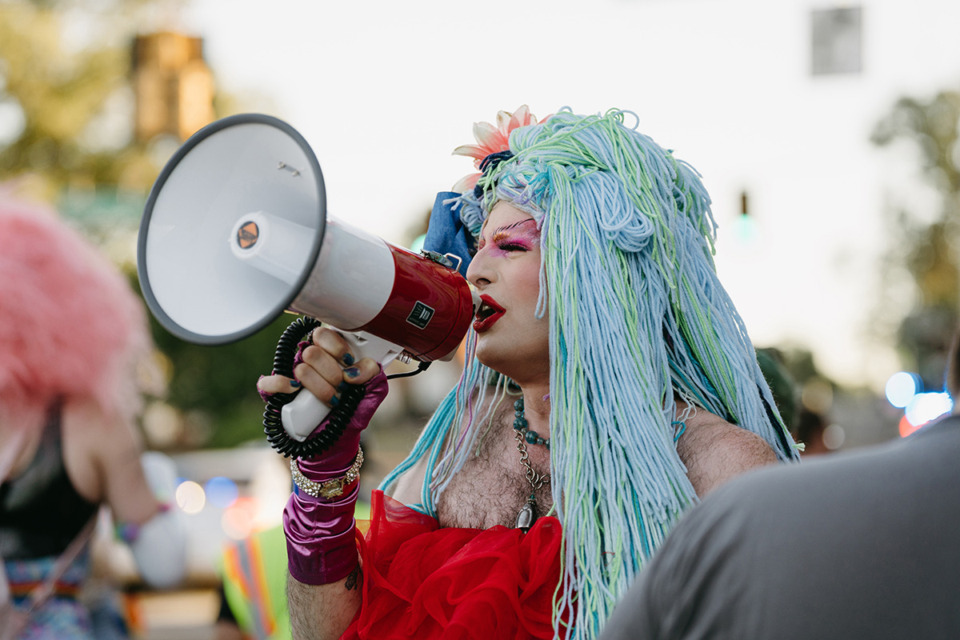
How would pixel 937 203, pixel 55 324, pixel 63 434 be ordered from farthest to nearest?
pixel 937 203 < pixel 55 324 < pixel 63 434

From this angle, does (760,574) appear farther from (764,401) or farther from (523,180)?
(523,180)

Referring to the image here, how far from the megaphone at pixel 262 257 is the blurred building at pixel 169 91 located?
417 inches

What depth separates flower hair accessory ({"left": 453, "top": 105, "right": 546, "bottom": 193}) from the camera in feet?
7.91

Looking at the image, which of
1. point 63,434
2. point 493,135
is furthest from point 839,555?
point 63,434

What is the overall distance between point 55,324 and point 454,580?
2.03m

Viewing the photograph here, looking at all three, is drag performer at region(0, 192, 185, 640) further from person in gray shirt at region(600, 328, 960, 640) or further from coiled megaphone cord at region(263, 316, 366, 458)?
person in gray shirt at region(600, 328, 960, 640)

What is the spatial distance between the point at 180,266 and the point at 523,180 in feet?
2.61

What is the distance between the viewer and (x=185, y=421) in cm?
1734

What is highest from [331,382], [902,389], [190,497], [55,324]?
[331,382]

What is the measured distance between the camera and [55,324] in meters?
3.29

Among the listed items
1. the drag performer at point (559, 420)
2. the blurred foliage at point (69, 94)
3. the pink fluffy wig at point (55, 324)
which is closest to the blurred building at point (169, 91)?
the blurred foliage at point (69, 94)

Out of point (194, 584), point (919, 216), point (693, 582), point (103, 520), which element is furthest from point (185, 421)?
point (919, 216)

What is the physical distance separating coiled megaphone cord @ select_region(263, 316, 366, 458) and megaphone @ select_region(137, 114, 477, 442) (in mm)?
21

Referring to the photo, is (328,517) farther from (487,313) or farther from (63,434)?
(63,434)
